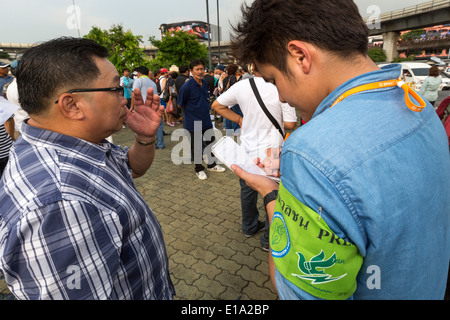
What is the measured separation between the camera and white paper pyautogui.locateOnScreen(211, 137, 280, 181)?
5.49 feet

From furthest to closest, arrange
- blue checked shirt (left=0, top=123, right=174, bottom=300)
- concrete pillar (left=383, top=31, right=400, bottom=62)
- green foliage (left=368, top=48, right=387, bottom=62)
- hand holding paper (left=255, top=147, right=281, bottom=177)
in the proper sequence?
green foliage (left=368, top=48, right=387, bottom=62)
concrete pillar (left=383, top=31, right=400, bottom=62)
hand holding paper (left=255, top=147, right=281, bottom=177)
blue checked shirt (left=0, top=123, right=174, bottom=300)

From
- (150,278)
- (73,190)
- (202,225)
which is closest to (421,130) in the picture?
(73,190)

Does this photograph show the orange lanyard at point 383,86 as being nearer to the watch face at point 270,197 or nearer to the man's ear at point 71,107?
the watch face at point 270,197

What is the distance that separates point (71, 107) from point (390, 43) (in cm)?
3627

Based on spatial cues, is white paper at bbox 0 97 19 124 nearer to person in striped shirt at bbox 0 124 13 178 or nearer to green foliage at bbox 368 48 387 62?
person in striped shirt at bbox 0 124 13 178

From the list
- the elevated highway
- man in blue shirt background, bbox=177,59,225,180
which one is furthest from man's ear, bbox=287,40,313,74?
the elevated highway

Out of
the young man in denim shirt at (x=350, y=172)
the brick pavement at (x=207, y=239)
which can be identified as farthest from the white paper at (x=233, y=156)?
the brick pavement at (x=207, y=239)

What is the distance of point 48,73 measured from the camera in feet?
3.67

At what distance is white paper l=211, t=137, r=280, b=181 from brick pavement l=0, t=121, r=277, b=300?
A: 4.94 ft

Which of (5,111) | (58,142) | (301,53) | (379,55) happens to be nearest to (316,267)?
(301,53)

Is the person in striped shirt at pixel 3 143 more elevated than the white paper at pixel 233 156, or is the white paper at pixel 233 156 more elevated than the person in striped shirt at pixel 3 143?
the white paper at pixel 233 156

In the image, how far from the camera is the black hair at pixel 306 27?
2.82ft

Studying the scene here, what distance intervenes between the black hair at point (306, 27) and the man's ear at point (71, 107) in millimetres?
788

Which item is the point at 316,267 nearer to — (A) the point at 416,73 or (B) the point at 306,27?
(B) the point at 306,27
